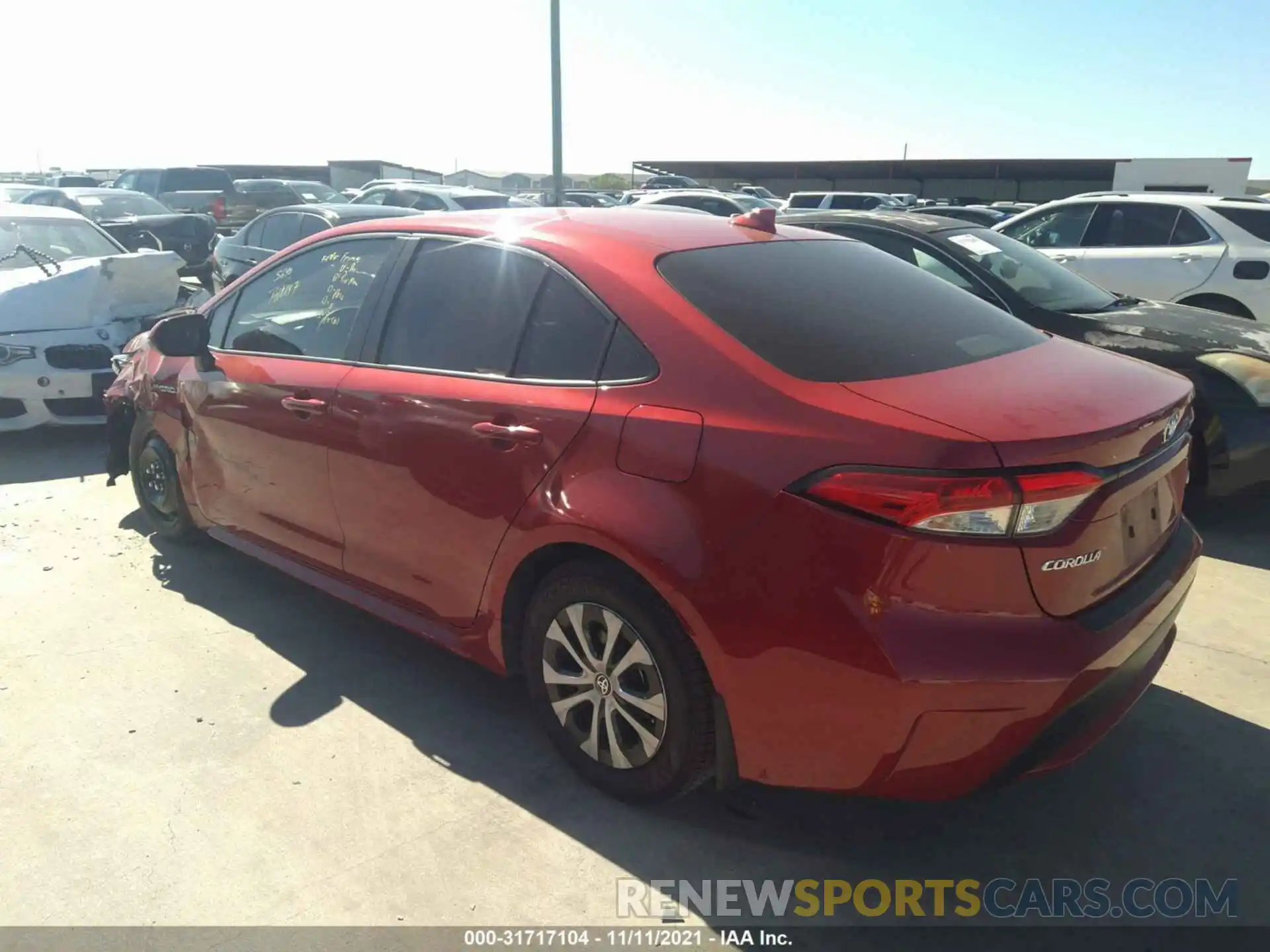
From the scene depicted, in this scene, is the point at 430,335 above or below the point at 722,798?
above

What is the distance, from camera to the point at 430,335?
3.26 m

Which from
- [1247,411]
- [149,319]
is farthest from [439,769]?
[149,319]

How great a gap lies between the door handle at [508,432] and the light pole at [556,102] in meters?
12.3

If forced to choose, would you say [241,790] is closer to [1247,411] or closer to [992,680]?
[992,680]

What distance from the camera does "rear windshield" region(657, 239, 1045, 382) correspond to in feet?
8.41

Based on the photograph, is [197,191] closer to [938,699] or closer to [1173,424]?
[1173,424]

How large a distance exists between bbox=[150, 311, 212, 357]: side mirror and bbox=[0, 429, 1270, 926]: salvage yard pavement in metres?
1.18

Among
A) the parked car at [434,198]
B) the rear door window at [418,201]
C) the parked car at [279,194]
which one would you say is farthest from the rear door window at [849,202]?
the parked car at [279,194]

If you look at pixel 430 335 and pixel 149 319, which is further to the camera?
pixel 149 319

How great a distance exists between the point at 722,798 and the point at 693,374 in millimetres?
1292

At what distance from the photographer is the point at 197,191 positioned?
22.7 metres

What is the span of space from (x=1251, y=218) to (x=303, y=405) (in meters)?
7.96

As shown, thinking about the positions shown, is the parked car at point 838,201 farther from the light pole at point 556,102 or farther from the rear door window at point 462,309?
the rear door window at point 462,309

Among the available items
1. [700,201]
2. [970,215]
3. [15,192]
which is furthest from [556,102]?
[15,192]
